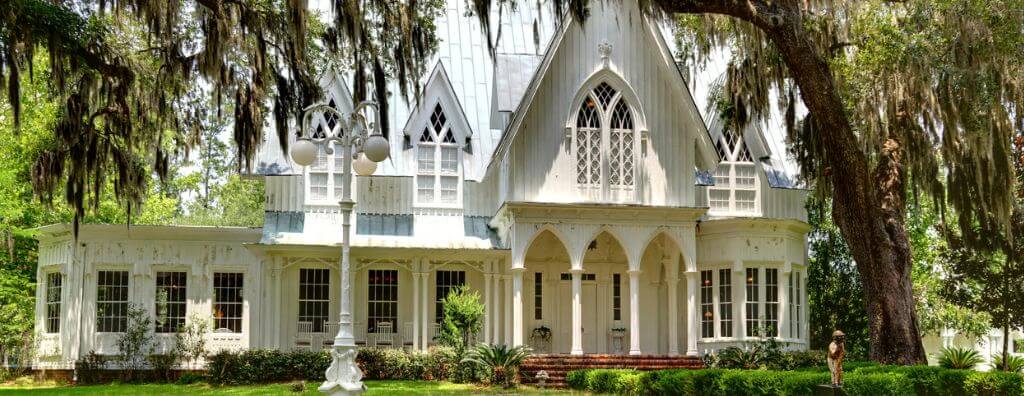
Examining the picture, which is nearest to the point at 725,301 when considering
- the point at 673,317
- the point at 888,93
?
the point at 673,317

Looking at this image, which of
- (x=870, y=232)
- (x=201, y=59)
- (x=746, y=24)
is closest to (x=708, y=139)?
(x=746, y=24)

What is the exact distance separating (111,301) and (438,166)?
885cm

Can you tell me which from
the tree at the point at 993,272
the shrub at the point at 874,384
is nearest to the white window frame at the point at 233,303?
the shrub at the point at 874,384

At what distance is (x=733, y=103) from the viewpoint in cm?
2520

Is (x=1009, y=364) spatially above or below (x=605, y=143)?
below

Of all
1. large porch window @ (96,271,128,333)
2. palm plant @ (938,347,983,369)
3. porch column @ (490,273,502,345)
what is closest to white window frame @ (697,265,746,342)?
porch column @ (490,273,502,345)

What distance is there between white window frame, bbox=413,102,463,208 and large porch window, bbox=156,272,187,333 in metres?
6.34

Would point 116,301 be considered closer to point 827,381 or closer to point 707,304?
point 707,304

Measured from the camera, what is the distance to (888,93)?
67.9 ft

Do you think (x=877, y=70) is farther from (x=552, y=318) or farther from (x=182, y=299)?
(x=182, y=299)

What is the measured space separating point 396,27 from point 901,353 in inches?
438

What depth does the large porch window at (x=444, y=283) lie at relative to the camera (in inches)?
1136

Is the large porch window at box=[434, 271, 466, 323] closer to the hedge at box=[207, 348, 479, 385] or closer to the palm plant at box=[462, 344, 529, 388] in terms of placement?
the hedge at box=[207, 348, 479, 385]

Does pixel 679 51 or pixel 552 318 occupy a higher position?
pixel 679 51
